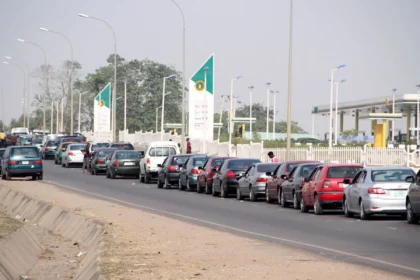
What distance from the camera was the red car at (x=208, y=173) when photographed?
133 feet

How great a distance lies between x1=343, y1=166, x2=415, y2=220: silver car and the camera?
25.1m

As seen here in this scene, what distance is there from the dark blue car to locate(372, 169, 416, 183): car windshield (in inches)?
1085

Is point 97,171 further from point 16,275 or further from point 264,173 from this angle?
point 16,275

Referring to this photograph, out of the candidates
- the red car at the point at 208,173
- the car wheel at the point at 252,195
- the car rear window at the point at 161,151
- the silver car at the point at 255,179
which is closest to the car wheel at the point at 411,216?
the silver car at the point at 255,179

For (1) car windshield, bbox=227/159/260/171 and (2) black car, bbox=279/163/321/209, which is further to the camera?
(1) car windshield, bbox=227/159/260/171

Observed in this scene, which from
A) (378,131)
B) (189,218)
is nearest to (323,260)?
(189,218)

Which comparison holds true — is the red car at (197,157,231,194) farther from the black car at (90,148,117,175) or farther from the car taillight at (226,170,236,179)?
the black car at (90,148,117,175)

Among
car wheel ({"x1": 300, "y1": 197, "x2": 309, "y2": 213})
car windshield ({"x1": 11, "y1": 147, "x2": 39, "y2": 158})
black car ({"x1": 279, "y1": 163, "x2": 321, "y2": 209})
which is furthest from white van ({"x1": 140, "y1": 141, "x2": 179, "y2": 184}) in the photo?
car wheel ({"x1": 300, "y1": 197, "x2": 309, "y2": 213})

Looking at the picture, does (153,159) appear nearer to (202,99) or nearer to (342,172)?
(202,99)

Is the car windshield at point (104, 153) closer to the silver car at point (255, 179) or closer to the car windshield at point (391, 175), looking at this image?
the silver car at point (255, 179)

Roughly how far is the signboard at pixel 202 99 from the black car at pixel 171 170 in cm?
1360

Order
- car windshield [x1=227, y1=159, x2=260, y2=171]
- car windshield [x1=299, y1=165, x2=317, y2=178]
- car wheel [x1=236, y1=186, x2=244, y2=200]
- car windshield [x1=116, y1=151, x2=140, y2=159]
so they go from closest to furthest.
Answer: car windshield [x1=299, y1=165, x2=317, y2=178] < car wheel [x1=236, y1=186, x2=244, y2=200] < car windshield [x1=227, y1=159, x2=260, y2=171] < car windshield [x1=116, y1=151, x2=140, y2=159]

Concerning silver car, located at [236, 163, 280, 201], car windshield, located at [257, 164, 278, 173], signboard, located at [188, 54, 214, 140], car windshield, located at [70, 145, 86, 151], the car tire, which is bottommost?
the car tire

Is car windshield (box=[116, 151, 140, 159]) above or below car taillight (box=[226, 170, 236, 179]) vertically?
above
